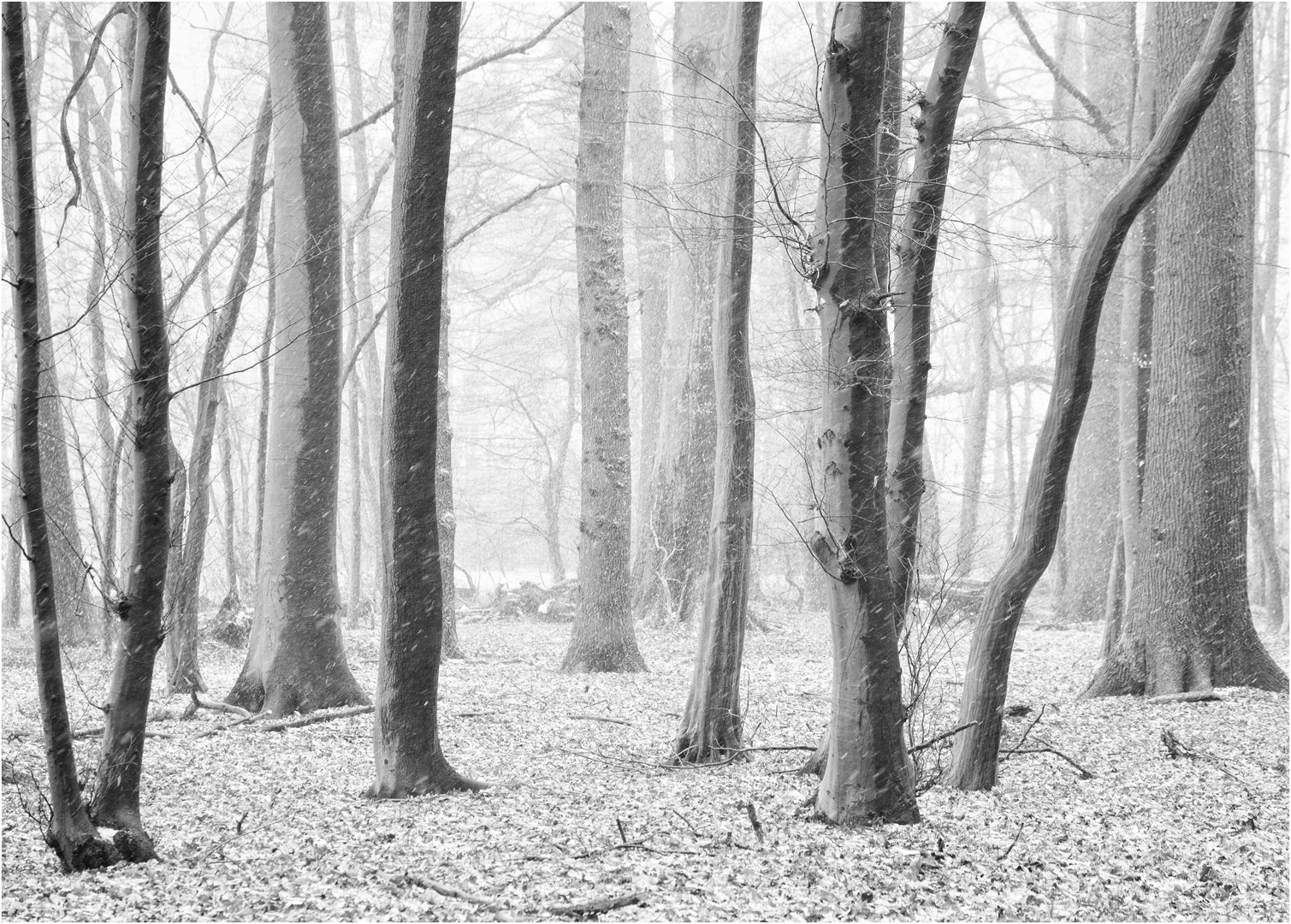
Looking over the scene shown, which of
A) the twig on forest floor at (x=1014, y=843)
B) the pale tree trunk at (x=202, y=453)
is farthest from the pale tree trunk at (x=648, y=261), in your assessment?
the twig on forest floor at (x=1014, y=843)

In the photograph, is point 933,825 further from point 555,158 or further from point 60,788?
point 555,158

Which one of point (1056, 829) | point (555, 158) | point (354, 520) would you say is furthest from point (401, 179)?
point (555, 158)

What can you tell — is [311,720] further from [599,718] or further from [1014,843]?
[1014,843]

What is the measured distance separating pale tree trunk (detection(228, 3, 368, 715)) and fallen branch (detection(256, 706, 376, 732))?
0.88ft

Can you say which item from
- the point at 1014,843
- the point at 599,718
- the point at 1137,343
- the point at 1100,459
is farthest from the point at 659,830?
the point at 1100,459

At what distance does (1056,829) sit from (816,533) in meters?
1.62

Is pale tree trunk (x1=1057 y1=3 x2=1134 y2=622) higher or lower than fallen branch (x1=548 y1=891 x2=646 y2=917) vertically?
higher

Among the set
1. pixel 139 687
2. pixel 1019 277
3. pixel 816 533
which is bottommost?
pixel 139 687

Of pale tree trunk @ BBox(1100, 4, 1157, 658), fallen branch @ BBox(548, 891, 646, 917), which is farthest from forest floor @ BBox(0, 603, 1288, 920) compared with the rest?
pale tree trunk @ BBox(1100, 4, 1157, 658)

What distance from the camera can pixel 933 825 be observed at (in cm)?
420

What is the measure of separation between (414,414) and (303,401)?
2.89 meters

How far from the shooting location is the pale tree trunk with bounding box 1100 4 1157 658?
813cm

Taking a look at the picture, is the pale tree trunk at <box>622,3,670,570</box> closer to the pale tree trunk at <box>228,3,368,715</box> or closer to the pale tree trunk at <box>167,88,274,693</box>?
the pale tree trunk at <box>228,3,368,715</box>

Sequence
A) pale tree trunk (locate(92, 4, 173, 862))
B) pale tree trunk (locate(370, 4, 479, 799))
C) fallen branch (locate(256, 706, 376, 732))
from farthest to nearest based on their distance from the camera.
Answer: fallen branch (locate(256, 706, 376, 732)) < pale tree trunk (locate(370, 4, 479, 799)) < pale tree trunk (locate(92, 4, 173, 862))
